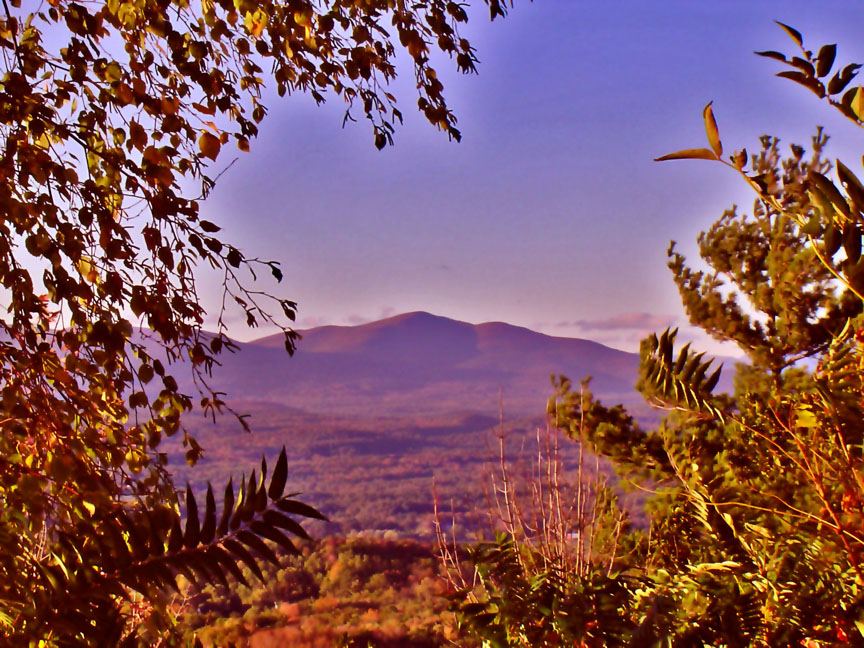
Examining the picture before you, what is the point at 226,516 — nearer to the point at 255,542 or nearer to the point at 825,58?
the point at 255,542

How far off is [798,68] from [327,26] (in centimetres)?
181

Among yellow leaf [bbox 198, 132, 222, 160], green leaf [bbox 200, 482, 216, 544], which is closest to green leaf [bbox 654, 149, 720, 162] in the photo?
green leaf [bbox 200, 482, 216, 544]

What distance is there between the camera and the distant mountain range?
47750mm

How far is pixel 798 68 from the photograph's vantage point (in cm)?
63

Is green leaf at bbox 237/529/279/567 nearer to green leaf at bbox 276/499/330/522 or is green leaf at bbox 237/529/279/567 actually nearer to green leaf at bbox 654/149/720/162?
green leaf at bbox 276/499/330/522

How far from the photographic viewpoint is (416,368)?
55719 mm

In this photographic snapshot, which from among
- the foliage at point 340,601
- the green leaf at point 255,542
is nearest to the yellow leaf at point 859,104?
the green leaf at point 255,542

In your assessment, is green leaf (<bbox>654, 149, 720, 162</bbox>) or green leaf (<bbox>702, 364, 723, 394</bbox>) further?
green leaf (<bbox>702, 364, 723, 394</bbox>)

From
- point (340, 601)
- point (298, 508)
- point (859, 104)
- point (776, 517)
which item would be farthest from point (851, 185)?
point (340, 601)

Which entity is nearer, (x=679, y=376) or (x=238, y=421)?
(x=679, y=376)

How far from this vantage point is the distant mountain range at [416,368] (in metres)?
47.8

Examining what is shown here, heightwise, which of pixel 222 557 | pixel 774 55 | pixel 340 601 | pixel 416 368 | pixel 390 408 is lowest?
pixel 340 601

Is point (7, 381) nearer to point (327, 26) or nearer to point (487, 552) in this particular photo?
point (487, 552)

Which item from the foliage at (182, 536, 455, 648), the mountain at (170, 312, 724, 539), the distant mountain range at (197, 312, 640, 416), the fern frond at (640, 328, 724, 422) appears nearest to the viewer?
the fern frond at (640, 328, 724, 422)
